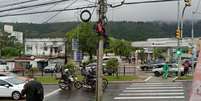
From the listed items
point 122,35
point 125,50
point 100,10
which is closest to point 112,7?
point 100,10

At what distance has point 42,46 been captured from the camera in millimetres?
140875

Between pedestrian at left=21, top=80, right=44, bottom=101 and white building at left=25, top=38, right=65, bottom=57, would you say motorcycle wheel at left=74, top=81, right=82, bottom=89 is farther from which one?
white building at left=25, top=38, right=65, bottom=57

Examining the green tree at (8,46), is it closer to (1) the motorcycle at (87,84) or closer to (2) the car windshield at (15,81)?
(1) the motorcycle at (87,84)

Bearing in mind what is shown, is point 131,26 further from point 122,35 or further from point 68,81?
point 68,81

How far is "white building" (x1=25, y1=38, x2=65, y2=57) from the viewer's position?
435 ft

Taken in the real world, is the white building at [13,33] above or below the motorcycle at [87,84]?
above

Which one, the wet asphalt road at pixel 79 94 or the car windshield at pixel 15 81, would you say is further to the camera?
the car windshield at pixel 15 81

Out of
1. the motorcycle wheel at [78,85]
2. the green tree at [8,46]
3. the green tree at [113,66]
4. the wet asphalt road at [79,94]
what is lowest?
the wet asphalt road at [79,94]

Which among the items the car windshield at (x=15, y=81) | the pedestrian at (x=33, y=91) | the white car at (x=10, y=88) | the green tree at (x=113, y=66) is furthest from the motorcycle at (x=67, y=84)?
the pedestrian at (x=33, y=91)

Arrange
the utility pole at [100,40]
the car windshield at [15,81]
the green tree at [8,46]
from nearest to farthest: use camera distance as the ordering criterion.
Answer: the utility pole at [100,40], the car windshield at [15,81], the green tree at [8,46]

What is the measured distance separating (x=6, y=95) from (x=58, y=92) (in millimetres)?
4507

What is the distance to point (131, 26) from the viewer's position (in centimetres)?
12400

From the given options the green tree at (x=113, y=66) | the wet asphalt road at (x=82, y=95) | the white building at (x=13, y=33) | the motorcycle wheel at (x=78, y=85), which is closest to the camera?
the wet asphalt road at (x=82, y=95)

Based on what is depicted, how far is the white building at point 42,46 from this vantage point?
435 ft
